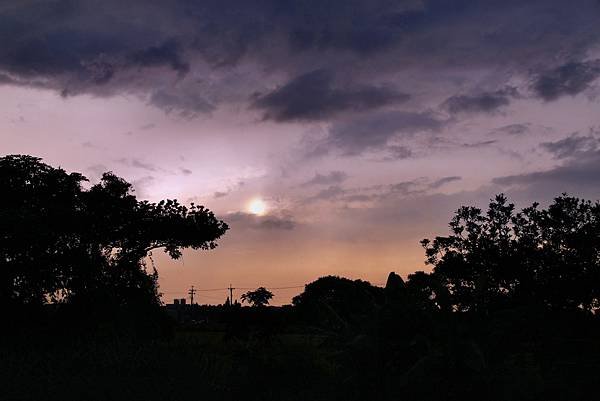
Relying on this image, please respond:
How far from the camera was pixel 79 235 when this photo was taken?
33562 mm

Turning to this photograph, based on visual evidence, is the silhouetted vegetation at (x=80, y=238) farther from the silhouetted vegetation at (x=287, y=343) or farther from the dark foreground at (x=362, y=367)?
the dark foreground at (x=362, y=367)

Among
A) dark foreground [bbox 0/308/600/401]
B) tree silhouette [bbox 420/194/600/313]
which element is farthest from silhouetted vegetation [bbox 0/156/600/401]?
tree silhouette [bbox 420/194/600/313]

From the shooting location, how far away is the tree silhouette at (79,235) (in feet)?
94.3

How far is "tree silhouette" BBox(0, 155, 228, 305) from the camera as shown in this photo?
28.8 m

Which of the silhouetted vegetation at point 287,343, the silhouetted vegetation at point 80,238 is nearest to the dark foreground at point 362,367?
the silhouetted vegetation at point 287,343

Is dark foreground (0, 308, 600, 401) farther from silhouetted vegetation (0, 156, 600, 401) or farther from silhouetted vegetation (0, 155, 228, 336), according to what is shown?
silhouetted vegetation (0, 155, 228, 336)

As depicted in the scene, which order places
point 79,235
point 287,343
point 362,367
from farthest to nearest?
point 79,235, point 287,343, point 362,367

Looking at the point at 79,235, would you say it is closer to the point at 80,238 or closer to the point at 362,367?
the point at 80,238

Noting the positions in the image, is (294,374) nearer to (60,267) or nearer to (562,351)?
(562,351)

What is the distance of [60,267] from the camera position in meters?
29.9

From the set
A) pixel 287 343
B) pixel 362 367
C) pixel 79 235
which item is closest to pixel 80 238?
pixel 79 235

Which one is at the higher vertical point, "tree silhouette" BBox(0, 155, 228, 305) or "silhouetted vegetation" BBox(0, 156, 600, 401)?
"tree silhouette" BBox(0, 155, 228, 305)

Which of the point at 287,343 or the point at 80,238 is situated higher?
the point at 80,238

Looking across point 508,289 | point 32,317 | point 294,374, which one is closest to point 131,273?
point 32,317
